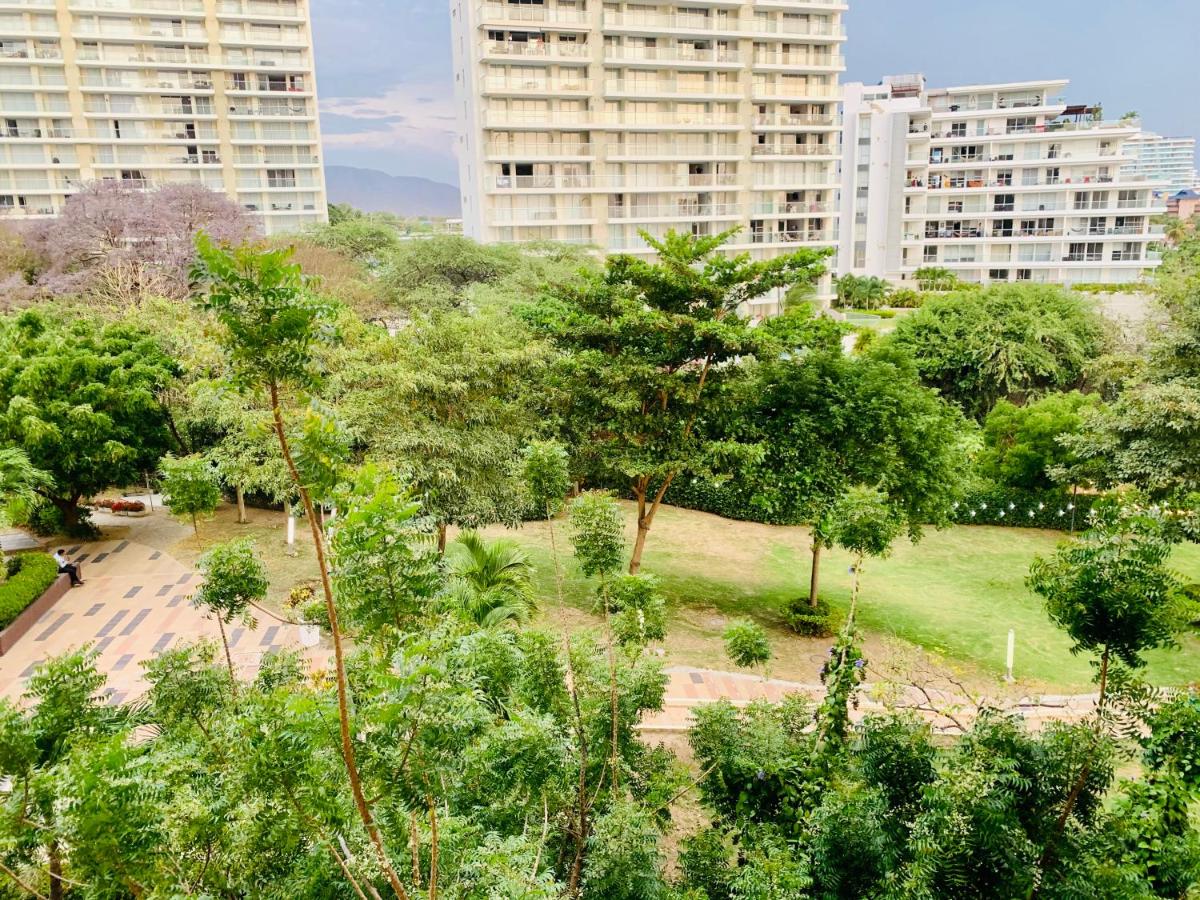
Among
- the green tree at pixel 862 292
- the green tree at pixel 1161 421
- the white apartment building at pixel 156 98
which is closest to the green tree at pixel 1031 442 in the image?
the green tree at pixel 1161 421

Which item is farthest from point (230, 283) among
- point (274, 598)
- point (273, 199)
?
point (273, 199)

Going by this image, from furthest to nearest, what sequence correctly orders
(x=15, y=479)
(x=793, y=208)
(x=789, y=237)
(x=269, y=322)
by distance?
(x=789, y=237), (x=793, y=208), (x=15, y=479), (x=269, y=322)

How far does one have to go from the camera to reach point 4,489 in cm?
1399

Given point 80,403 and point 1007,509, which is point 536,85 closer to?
point 80,403

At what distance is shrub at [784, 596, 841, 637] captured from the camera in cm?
1417

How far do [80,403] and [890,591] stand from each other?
1673 cm

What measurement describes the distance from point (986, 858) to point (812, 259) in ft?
30.3

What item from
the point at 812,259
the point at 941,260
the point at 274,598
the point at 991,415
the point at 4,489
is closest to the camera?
the point at 812,259

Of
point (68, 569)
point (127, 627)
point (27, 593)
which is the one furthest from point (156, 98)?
point (127, 627)

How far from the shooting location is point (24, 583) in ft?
46.8

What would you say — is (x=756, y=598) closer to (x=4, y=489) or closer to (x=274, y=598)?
(x=274, y=598)

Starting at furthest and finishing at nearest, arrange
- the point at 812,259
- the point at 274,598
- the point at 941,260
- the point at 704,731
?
the point at 941,260 → the point at 274,598 → the point at 812,259 → the point at 704,731

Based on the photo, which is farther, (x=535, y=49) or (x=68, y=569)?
(x=535, y=49)

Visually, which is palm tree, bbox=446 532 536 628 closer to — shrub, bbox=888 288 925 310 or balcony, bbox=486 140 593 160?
balcony, bbox=486 140 593 160
